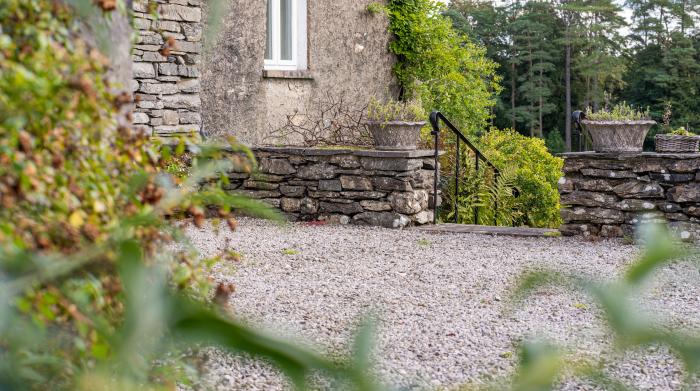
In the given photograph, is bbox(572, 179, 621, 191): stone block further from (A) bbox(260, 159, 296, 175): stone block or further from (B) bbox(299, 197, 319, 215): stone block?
(A) bbox(260, 159, 296, 175): stone block

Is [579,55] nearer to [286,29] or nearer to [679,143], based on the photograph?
[286,29]

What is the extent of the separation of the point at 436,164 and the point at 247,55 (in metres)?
2.21

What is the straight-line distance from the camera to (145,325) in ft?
0.95

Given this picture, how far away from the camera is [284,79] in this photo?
8.50 metres

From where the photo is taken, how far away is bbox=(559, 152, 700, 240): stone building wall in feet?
20.5

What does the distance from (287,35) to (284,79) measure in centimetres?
58

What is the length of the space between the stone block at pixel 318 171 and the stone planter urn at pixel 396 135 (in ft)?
1.52

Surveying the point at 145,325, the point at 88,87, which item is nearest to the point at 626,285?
the point at 145,325

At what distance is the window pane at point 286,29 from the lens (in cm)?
874

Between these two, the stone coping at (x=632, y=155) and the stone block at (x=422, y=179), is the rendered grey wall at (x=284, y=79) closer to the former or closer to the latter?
the stone block at (x=422, y=179)

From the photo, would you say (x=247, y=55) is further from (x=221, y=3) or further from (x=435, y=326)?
(x=221, y=3)

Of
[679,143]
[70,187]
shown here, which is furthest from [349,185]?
[70,187]

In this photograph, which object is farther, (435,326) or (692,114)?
(692,114)

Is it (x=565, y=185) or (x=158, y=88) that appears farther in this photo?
(x=158, y=88)
